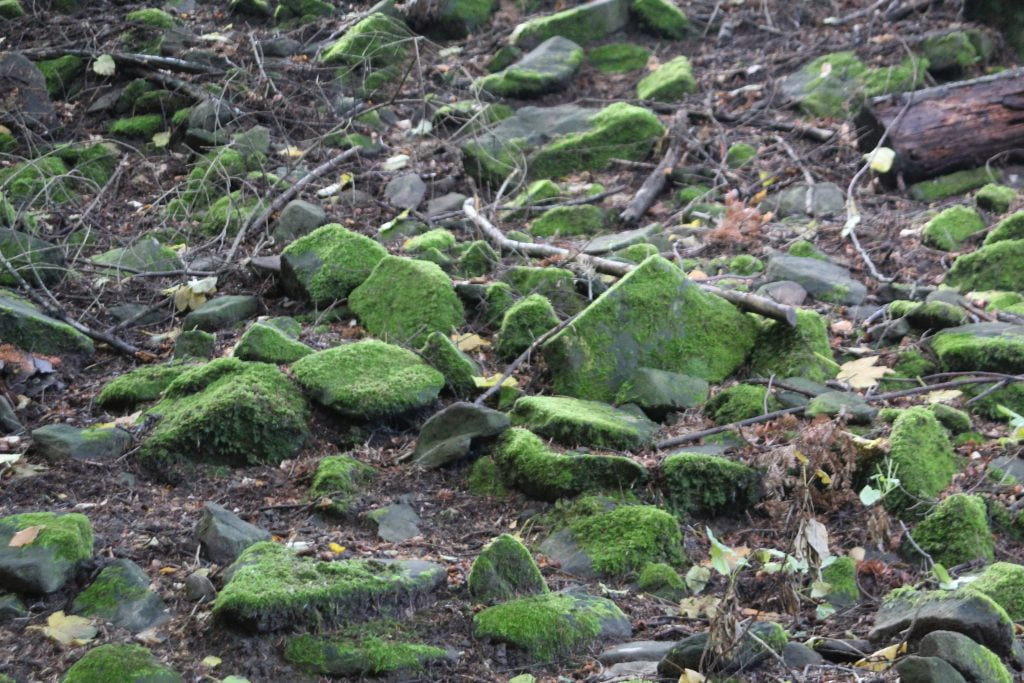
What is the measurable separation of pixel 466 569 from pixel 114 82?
780cm

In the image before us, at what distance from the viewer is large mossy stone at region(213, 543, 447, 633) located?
3.51m

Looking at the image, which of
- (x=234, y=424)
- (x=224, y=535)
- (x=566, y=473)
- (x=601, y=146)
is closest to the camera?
(x=224, y=535)

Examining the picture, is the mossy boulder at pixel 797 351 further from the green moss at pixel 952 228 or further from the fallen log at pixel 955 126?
the fallen log at pixel 955 126

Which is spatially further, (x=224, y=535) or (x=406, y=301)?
(x=406, y=301)

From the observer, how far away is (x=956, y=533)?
4.20 m

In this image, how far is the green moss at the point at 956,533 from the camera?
13.6 feet

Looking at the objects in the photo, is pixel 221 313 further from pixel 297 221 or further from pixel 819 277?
pixel 819 277

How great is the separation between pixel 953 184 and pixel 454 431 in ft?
15.9

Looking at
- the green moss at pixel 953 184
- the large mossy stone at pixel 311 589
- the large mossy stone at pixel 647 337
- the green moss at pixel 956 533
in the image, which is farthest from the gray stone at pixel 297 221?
the green moss at pixel 956 533

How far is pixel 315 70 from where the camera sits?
1031cm

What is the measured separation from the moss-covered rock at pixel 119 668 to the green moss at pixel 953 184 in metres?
6.57

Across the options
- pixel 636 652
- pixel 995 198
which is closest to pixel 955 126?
pixel 995 198

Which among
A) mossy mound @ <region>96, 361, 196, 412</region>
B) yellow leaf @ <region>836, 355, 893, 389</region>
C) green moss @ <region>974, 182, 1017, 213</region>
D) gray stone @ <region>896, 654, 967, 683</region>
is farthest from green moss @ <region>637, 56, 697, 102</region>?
gray stone @ <region>896, 654, 967, 683</region>

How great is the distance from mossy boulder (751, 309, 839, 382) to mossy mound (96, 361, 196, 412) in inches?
116
